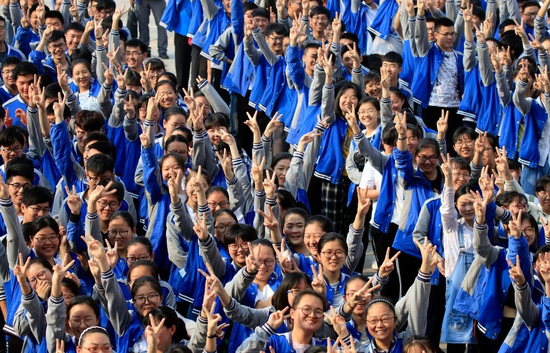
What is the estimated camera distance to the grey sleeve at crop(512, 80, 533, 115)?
30.5 feet

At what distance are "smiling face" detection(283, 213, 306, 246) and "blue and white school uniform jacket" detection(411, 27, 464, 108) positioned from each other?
3.27 m

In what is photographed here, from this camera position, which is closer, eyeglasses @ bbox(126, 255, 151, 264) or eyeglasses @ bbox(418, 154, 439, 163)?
eyeglasses @ bbox(126, 255, 151, 264)

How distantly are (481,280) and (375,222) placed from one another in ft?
4.23

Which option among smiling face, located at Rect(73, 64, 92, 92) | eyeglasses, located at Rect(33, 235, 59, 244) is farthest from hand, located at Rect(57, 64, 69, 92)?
eyeglasses, located at Rect(33, 235, 59, 244)

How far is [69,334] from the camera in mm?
6152

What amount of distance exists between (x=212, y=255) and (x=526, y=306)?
184 centimetres

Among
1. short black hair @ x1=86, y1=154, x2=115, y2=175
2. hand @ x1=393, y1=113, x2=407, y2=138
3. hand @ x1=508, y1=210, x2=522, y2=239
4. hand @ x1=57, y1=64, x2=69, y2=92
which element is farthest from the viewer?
hand @ x1=57, y1=64, x2=69, y2=92

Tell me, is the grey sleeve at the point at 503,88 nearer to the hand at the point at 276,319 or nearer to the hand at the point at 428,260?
the hand at the point at 428,260

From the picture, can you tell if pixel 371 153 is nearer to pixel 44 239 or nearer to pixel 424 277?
pixel 424 277

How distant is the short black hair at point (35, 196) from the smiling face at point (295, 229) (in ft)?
5.10

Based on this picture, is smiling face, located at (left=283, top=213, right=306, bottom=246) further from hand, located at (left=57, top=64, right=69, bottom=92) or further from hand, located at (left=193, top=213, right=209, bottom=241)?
hand, located at (left=57, top=64, right=69, bottom=92)

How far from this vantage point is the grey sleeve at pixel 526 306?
20.7ft

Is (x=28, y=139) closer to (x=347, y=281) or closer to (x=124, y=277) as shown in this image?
(x=124, y=277)

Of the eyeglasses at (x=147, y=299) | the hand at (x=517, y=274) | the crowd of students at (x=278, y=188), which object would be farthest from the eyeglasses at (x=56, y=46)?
the hand at (x=517, y=274)
